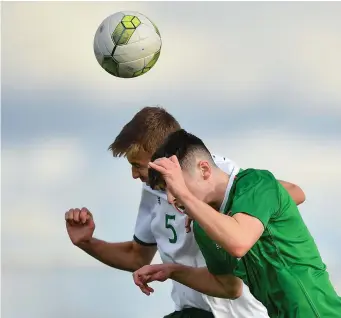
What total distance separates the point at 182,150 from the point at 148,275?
127 centimetres

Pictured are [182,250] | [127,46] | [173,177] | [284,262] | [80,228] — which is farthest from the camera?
[127,46]

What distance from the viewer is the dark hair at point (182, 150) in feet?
20.3

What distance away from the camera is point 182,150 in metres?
6.24

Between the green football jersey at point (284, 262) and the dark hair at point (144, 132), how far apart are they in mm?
1631

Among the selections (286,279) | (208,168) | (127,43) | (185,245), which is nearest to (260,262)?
(286,279)

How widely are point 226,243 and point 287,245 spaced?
0.72 metres

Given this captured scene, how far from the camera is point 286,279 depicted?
252 inches

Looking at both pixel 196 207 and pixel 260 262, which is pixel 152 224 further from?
pixel 196 207

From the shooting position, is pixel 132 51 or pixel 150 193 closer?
pixel 150 193

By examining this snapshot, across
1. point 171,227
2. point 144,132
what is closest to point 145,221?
point 171,227

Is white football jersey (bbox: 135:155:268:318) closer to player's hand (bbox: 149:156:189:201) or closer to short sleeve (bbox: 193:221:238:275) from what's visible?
short sleeve (bbox: 193:221:238:275)

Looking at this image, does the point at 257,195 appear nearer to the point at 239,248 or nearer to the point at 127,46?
the point at 239,248

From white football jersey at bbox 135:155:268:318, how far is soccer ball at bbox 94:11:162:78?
1159 millimetres

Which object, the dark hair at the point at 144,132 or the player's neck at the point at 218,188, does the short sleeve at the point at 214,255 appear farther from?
the dark hair at the point at 144,132
